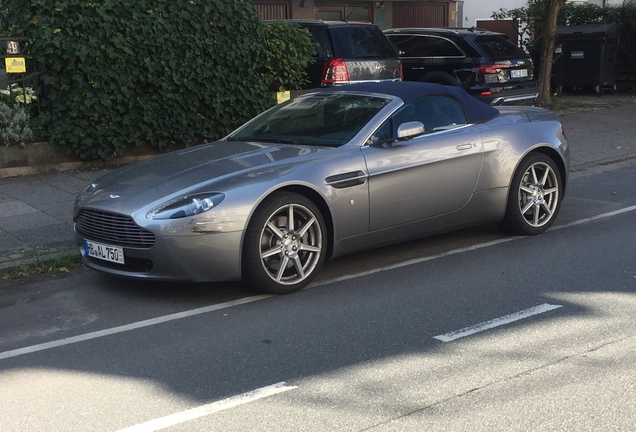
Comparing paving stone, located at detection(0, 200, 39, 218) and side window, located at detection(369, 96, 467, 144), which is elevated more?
side window, located at detection(369, 96, 467, 144)

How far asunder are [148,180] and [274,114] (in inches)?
70.5

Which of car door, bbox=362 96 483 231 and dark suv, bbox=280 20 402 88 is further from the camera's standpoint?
dark suv, bbox=280 20 402 88

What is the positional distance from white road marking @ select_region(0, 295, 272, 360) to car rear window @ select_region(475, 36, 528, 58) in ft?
34.7

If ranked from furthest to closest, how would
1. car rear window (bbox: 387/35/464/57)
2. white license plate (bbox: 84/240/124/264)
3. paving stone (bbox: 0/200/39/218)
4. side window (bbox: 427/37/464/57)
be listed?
car rear window (bbox: 387/35/464/57)
side window (bbox: 427/37/464/57)
paving stone (bbox: 0/200/39/218)
white license plate (bbox: 84/240/124/264)

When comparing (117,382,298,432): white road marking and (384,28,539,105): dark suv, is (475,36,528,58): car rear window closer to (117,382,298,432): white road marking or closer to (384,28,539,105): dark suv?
(384,28,539,105): dark suv

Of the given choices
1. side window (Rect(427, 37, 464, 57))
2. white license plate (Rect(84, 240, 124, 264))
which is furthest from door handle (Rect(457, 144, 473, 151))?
side window (Rect(427, 37, 464, 57))

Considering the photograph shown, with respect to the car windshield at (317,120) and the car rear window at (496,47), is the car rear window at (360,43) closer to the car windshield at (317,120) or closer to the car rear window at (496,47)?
the car rear window at (496,47)

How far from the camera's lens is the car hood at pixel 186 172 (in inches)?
261

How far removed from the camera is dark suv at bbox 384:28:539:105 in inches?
624

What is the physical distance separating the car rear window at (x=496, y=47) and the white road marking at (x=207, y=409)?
12.1 m

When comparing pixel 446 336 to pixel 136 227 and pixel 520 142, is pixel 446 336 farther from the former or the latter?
pixel 520 142

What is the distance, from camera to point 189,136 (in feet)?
41.3

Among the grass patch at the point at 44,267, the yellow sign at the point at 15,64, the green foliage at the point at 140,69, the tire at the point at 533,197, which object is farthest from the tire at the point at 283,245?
the yellow sign at the point at 15,64

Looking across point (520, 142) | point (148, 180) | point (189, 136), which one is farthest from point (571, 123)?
point (148, 180)
